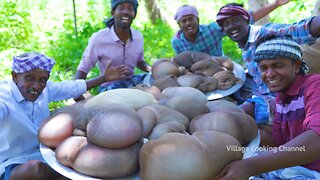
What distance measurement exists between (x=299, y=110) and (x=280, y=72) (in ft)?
0.72

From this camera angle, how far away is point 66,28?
7.70 m

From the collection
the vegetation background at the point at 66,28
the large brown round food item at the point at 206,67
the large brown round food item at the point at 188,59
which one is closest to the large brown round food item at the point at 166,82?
the large brown round food item at the point at 206,67

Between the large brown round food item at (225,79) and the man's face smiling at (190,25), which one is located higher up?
the man's face smiling at (190,25)

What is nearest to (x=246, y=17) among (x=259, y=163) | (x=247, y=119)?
(x=247, y=119)

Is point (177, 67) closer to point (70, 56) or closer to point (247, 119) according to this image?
point (247, 119)

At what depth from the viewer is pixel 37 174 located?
6.90 ft

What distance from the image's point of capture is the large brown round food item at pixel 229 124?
1.90 m

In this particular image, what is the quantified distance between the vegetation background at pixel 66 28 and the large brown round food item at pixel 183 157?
9.67 feet

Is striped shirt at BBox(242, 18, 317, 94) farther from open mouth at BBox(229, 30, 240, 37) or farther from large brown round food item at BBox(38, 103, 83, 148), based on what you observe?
Result: large brown round food item at BBox(38, 103, 83, 148)

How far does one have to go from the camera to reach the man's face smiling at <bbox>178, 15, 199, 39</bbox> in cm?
400

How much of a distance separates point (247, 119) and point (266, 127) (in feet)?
1.45

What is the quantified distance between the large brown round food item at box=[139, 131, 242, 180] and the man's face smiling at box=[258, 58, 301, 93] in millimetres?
500

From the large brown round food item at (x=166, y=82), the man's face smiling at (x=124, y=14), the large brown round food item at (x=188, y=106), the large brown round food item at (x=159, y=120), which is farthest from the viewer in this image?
the man's face smiling at (x=124, y=14)

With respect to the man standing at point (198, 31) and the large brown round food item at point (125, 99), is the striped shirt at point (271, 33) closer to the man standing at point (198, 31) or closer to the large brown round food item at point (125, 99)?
the large brown round food item at point (125, 99)
